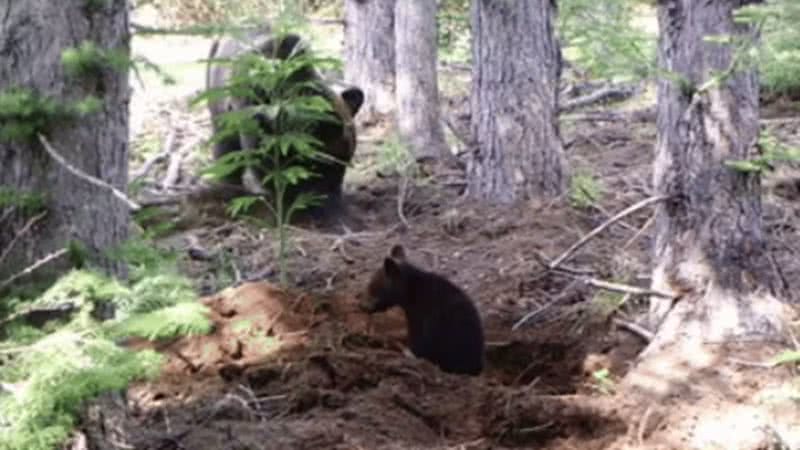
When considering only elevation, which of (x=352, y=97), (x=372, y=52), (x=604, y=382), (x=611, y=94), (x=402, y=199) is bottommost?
(x=604, y=382)

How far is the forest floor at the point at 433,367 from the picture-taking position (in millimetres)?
5168

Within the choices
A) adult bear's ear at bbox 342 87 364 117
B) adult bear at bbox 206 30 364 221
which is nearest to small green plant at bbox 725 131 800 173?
adult bear at bbox 206 30 364 221

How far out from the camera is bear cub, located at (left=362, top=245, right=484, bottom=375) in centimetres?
669

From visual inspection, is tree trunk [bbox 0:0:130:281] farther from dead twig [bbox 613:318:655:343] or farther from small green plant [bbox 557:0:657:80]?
dead twig [bbox 613:318:655:343]

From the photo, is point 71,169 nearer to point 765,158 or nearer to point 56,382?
point 56,382

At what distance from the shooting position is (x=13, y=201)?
4.04m

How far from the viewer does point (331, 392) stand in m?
5.58

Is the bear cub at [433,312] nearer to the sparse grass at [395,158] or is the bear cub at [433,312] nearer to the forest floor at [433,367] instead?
the forest floor at [433,367]

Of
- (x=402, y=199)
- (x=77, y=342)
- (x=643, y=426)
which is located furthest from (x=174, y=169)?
(x=77, y=342)

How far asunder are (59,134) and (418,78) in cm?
816

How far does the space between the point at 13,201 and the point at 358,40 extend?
1021cm

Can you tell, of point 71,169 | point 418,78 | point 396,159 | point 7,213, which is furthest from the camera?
point 418,78

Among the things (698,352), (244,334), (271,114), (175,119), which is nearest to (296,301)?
(244,334)

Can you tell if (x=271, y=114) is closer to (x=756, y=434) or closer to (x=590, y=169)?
(x=756, y=434)
